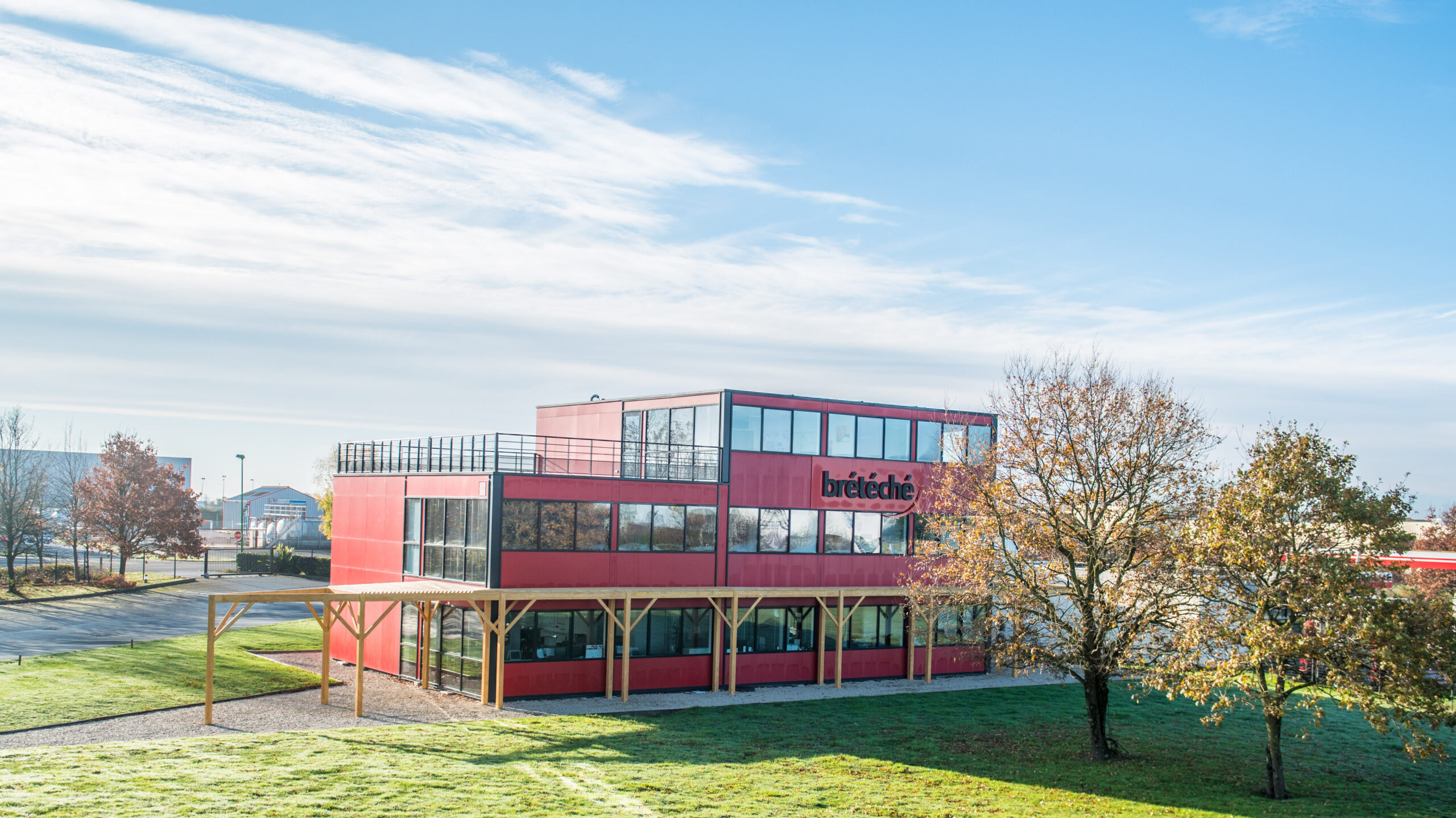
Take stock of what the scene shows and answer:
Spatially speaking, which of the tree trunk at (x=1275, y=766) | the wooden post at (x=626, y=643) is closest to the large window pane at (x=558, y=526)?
the wooden post at (x=626, y=643)

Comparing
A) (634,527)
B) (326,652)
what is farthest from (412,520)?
(634,527)

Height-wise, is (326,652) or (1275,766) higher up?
(326,652)

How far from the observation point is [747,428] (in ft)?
100

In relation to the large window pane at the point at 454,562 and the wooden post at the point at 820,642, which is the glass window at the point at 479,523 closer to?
the large window pane at the point at 454,562

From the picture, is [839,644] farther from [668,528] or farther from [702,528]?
A: [668,528]

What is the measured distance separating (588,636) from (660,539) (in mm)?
3187

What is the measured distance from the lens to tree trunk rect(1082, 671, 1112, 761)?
22.9m

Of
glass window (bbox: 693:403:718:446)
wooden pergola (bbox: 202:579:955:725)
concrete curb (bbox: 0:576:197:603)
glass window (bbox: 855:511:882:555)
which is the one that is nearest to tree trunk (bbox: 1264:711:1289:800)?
wooden pergola (bbox: 202:579:955:725)

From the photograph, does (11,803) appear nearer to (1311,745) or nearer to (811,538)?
(811,538)

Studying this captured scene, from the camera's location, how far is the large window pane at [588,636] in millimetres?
27266

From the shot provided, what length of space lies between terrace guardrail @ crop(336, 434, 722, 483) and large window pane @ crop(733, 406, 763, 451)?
2.32 feet

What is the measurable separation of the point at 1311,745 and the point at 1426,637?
9.28 m

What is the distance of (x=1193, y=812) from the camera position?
18.6 m

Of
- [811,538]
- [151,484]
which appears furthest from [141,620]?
[811,538]
